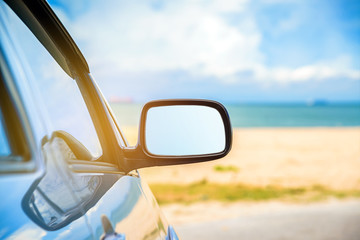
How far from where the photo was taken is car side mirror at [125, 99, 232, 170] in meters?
1.63

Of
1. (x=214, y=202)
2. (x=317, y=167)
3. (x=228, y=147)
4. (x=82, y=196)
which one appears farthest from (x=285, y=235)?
(x=317, y=167)

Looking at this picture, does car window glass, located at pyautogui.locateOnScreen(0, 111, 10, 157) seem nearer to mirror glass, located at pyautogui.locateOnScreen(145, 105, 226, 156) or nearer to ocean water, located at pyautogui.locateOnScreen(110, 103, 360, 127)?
mirror glass, located at pyautogui.locateOnScreen(145, 105, 226, 156)

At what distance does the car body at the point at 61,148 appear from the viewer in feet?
2.71

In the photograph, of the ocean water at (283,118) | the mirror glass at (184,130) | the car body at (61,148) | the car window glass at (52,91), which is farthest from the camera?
the ocean water at (283,118)

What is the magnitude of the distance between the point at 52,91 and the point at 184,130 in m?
1.03

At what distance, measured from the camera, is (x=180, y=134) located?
2092 mm

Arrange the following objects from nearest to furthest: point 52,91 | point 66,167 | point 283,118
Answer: point 66,167
point 52,91
point 283,118

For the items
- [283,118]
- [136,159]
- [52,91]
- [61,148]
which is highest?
[52,91]

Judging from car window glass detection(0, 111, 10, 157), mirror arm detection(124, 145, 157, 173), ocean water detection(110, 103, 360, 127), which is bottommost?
ocean water detection(110, 103, 360, 127)

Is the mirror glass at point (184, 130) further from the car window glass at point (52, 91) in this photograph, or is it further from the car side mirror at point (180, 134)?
the car window glass at point (52, 91)

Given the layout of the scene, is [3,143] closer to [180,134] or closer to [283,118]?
[180,134]

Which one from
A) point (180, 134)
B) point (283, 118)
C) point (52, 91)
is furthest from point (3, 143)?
point (283, 118)

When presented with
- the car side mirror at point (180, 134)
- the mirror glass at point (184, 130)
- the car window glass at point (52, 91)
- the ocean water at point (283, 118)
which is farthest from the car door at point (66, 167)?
the ocean water at point (283, 118)

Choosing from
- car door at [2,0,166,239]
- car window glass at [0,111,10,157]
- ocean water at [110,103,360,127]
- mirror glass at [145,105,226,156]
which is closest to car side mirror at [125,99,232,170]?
mirror glass at [145,105,226,156]
